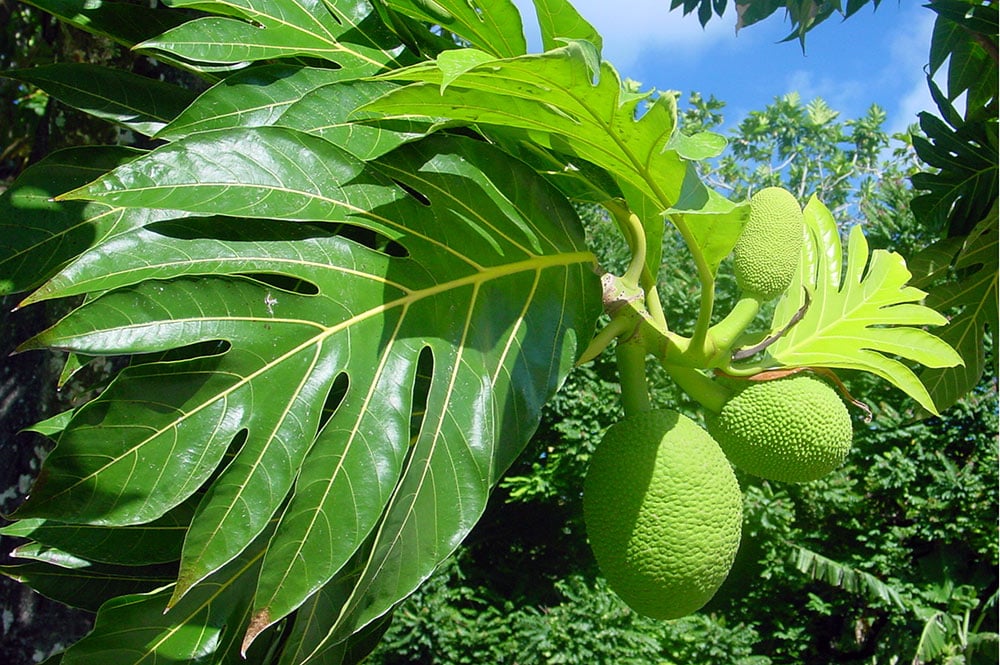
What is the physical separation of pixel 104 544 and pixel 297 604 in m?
0.26

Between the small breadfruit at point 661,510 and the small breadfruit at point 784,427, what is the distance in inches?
2.8

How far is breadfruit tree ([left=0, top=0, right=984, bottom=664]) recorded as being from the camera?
2.15 ft

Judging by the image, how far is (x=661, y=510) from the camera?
0.84 meters

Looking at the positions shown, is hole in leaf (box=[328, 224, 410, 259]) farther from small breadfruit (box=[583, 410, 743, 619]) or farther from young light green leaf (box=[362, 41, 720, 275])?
small breadfruit (box=[583, 410, 743, 619])

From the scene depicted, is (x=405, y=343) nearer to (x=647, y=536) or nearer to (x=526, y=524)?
(x=647, y=536)

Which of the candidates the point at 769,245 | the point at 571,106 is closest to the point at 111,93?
the point at 571,106

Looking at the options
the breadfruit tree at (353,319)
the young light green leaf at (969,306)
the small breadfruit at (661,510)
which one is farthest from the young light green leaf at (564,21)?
the young light green leaf at (969,306)

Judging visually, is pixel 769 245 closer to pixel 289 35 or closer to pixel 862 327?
pixel 862 327

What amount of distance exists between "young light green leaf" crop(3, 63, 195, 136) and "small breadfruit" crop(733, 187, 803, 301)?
628 mm

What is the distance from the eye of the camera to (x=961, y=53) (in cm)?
197

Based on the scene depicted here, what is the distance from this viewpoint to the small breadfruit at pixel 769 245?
915 mm

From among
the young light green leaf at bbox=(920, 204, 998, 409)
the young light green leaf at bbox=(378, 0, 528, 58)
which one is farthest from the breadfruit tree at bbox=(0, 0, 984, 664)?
the young light green leaf at bbox=(920, 204, 998, 409)

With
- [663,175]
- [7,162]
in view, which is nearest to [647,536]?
[663,175]

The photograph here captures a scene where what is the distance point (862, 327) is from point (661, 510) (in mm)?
373
